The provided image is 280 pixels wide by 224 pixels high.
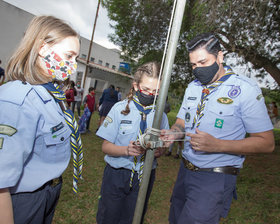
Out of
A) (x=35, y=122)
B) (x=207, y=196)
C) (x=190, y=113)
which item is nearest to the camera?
(x=35, y=122)

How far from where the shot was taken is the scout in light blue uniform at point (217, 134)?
5.62ft

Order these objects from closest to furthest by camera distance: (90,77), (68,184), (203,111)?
(203,111) < (68,184) < (90,77)

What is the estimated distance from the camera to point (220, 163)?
6.03 ft

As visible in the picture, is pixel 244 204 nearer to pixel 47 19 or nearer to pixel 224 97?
pixel 224 97

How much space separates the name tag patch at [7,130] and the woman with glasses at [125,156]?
1.09m

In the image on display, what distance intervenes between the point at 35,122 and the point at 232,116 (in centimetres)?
158

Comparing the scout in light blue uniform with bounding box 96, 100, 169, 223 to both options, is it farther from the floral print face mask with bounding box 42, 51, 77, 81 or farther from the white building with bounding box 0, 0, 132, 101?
the white building with bounding box 0, 0, 132, 101

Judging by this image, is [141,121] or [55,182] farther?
[141,121]

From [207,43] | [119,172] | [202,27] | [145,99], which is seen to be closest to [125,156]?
[119,172]

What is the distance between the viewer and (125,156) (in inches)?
81.6

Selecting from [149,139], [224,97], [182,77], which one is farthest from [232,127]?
[182,77]

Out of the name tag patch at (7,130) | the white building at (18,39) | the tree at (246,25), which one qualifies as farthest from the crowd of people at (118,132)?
the white building at (18,39)

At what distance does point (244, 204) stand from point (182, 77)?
621cm

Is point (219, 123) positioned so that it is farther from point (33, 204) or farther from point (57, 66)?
point (33, 204)
